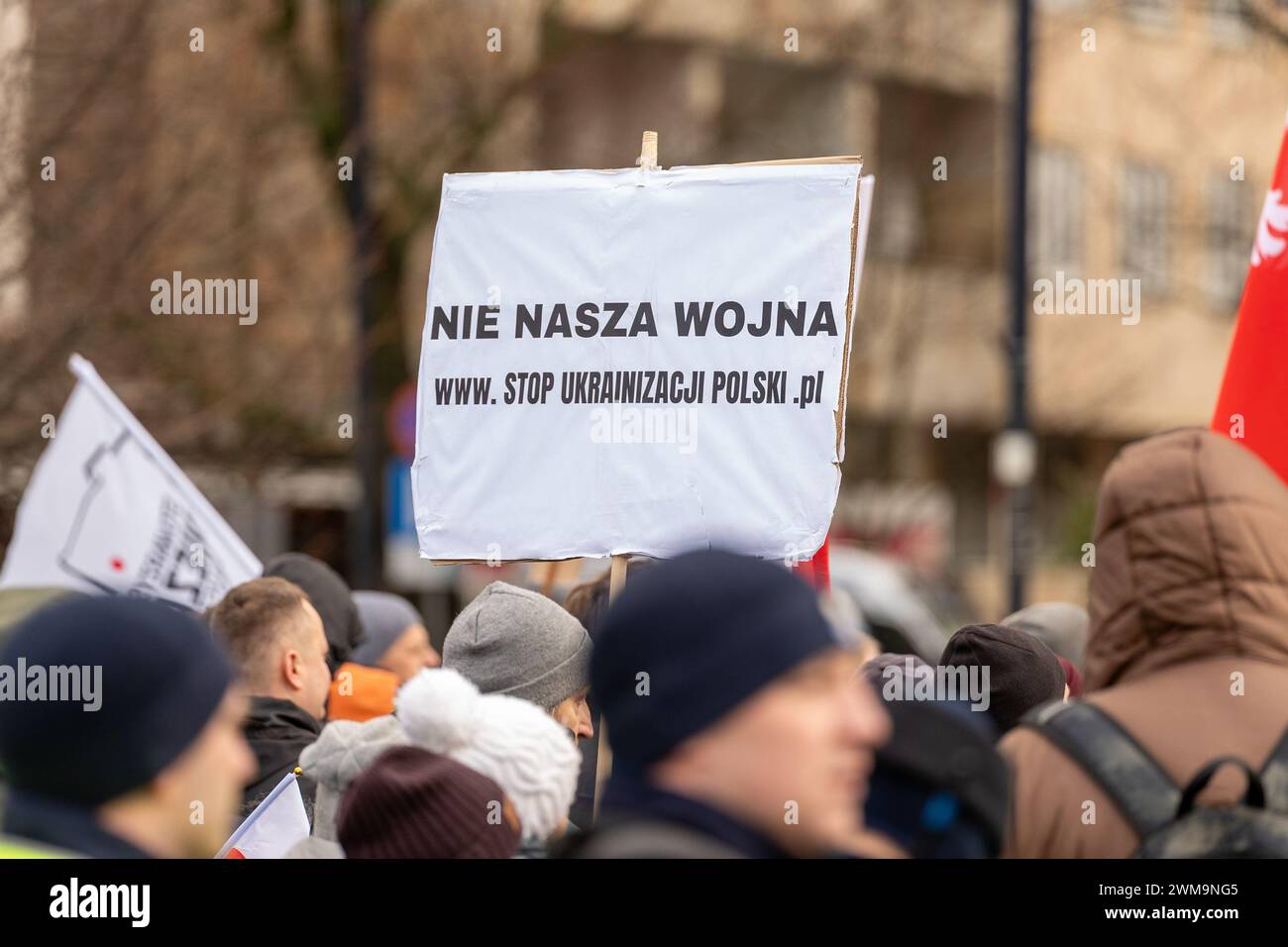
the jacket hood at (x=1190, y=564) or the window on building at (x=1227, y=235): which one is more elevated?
the window on building at (x=1227, y=235)

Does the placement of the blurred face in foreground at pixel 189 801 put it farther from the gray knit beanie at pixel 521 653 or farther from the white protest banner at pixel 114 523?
the white protest banner at pixel 114 523

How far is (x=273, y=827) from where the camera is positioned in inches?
166

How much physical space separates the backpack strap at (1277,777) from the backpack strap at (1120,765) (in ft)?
0.45

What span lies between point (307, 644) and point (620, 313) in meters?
1.20

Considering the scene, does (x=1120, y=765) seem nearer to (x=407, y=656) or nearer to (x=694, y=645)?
(x=694, y=645)

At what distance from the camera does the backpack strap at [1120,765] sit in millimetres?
2750

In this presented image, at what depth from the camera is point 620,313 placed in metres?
5.10

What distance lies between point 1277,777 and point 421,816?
133 cm

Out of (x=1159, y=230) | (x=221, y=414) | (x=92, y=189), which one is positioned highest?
(x=1159, y=230)

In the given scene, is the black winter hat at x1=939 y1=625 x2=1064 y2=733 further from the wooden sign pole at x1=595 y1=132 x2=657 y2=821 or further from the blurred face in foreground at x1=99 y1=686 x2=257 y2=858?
the blurred face in foreground at x1=99 y1=686 x2=257 y2=858

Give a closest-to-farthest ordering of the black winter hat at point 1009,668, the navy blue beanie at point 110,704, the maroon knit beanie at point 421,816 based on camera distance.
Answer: the navy blue beanie at point 110,704, the maroon knit beanie at point 421,816, the black winter hat at point 1009,668

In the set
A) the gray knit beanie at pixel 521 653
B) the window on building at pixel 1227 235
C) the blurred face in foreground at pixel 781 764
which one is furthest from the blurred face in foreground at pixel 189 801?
the window on building at pixel 1227 235
